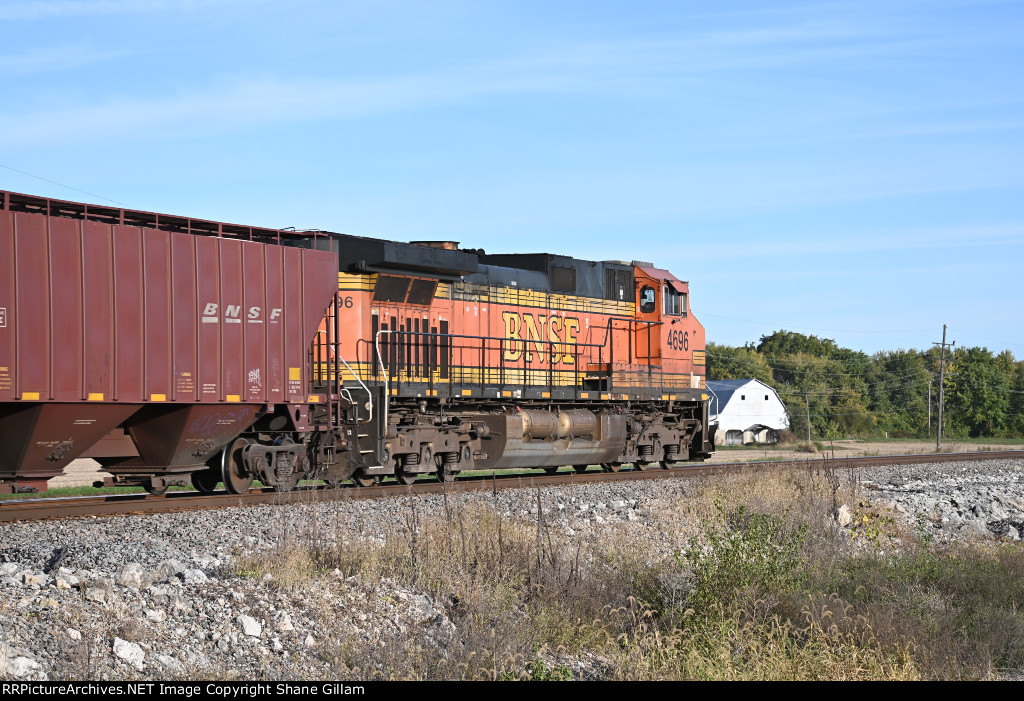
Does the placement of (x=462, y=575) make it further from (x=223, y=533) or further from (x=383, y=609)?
(x=223, y=533)

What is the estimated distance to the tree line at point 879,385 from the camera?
86.6 meters

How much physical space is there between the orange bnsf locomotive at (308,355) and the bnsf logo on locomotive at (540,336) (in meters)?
0.05

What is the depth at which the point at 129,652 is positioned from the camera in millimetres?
6680

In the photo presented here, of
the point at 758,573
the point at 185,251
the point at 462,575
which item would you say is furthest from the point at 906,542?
the point at 185,251

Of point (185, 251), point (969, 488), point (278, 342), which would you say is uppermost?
point (185, 251)

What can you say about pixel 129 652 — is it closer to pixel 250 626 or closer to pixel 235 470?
pixel 250 626

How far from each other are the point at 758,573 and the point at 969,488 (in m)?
13.8

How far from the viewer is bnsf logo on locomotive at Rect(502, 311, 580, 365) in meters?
19.4

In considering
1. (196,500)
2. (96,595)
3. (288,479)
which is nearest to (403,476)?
(288,479)

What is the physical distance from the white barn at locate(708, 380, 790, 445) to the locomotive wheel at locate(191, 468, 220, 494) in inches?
2201

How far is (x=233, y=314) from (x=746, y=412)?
62.1 meters

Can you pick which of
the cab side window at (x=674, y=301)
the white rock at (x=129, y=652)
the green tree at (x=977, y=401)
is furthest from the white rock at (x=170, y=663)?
the green tree at (x=977, y=401)

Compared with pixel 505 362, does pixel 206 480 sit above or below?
below
